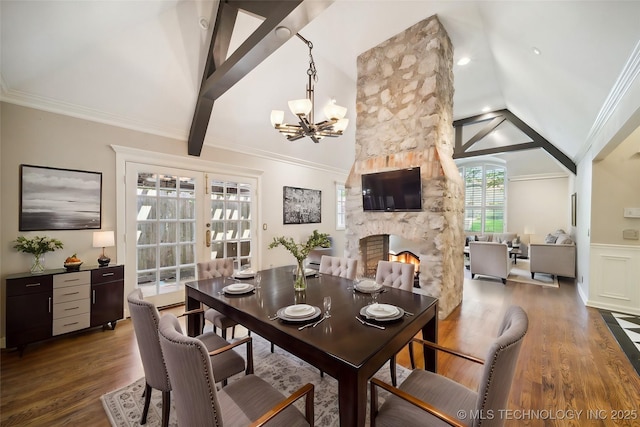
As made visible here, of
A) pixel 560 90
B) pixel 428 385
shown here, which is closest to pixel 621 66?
pixel 560 90

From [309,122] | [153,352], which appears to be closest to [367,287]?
[153,352]

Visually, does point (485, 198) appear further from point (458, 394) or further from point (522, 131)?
point (458, 394)

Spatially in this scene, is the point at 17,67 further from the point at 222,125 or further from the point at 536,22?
the point at 536,22

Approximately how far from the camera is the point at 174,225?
3.86m

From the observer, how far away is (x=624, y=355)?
2.52 meters

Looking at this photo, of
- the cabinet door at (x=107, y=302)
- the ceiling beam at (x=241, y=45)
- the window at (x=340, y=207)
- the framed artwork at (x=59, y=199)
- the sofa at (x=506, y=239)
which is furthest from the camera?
the sofa at (x=506, y=239)

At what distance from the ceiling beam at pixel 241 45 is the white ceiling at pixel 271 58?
237 millimetres

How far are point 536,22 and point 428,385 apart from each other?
332cm

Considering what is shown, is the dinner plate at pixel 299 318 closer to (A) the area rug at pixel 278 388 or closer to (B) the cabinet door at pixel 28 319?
(A) the area rug at pixel 278 388

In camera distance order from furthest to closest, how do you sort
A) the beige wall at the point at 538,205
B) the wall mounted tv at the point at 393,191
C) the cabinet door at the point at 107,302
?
1. the beige wall at the point at 538,205
2. the wall mounted tv at the point at 393,191
3. the cabinet door at the point at 107,302

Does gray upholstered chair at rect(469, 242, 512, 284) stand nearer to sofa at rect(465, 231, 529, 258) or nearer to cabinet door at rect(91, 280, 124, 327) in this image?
sofa at rect(465, 231, 529, 258)

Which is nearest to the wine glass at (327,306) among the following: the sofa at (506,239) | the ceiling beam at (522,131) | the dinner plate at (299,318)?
the dinner plate at (299,318)

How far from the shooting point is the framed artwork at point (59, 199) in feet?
8.91

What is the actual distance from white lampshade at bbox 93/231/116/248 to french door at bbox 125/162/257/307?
1.18 feet
